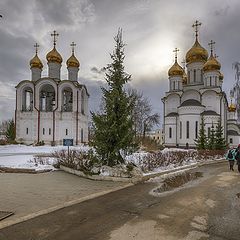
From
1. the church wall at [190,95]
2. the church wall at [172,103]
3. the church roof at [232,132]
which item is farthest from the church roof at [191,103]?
the church roof at [232,132]

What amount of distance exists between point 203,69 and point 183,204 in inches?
1679

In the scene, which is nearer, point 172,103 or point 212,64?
point 212,64

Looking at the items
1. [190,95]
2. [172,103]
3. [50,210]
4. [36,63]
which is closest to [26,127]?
[36,63]

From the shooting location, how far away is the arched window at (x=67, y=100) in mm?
44156

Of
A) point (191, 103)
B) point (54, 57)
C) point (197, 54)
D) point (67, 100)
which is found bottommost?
point (191, 103)

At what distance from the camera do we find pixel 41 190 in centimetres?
943

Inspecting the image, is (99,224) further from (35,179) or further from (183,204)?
(35,179)

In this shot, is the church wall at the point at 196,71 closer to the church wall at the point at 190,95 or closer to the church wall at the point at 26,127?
the church wall at the point at 190,95

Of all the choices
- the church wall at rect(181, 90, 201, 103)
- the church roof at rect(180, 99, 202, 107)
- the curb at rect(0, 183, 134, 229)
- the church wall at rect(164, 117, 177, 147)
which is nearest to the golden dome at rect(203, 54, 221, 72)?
the church wall at rect(181, 90, 201, 103)

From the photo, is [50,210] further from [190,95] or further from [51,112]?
[190,95]

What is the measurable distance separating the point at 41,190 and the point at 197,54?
44050mm

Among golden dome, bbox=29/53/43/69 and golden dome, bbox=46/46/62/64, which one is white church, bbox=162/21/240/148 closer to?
golden dome, bbox=46/46/62/64

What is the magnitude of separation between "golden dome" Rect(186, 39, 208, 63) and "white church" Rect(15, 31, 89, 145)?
1902 cm

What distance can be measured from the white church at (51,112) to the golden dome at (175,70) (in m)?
16.0
